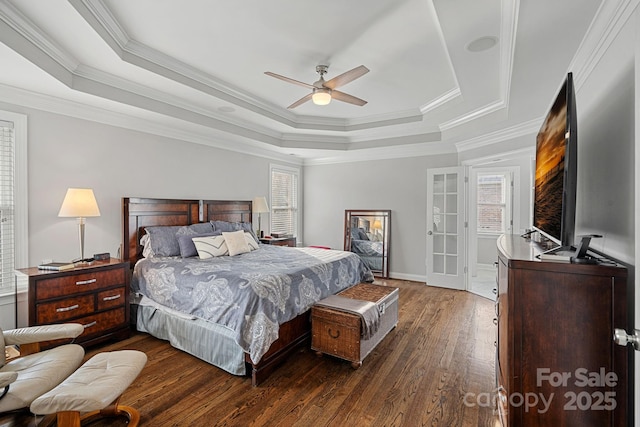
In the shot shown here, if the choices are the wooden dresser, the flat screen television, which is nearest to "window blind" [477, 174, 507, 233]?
the flat screen television

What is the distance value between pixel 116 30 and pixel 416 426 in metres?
3.74

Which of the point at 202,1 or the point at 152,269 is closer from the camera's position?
the point at 202,1

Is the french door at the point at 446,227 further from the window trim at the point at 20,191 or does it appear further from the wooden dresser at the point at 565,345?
the window trim at the point at 20,191

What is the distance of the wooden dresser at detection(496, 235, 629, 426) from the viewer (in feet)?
4.09

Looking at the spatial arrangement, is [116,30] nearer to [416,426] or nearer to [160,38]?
[160,38]

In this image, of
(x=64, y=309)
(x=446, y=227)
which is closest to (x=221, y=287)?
(x=64, y=309)

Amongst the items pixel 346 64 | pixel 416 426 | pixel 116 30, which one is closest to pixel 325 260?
pixel 416 426

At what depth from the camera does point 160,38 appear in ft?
8.78

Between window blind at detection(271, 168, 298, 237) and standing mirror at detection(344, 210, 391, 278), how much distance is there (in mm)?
1189

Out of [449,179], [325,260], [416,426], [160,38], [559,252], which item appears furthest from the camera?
[449,179]

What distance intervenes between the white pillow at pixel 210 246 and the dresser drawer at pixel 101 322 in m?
0.96

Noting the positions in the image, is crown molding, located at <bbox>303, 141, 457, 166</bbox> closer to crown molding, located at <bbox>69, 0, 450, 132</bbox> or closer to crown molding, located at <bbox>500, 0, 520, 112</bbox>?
crown molding, located at <bbox>69, 0, 450, 132</bbox>

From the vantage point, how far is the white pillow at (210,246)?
11.9 ft

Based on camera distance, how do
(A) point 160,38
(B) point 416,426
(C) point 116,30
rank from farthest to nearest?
(A) point 160,38 < (C) point 116,30 < (B) point 416,426
